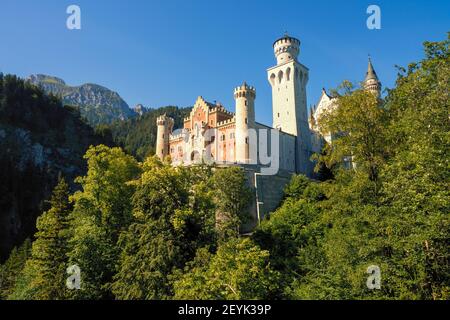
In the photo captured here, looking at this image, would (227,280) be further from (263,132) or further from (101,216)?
(263,132)

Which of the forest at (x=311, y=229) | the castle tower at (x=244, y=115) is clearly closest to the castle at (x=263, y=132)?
the castle tower at (x=244, y=115)

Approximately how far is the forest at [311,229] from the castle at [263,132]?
15835 mm

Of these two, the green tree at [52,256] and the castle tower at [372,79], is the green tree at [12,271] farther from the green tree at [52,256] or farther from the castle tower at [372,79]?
the castle tower at [372,79]

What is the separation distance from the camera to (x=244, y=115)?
167ft

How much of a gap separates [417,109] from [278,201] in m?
26.7

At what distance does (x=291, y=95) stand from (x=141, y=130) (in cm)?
10530

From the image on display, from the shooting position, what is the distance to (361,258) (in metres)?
21.5

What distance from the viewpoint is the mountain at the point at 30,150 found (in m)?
76.4

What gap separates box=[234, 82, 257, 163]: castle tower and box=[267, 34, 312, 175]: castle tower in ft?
35.0

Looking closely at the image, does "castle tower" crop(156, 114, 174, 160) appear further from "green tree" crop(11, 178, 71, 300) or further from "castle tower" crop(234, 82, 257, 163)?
"green tree" crop(11, 178, 71, 300)

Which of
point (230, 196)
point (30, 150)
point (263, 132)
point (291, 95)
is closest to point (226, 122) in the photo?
point (263, 132)

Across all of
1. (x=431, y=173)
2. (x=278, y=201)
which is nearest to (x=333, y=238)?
(x=431, y=173)

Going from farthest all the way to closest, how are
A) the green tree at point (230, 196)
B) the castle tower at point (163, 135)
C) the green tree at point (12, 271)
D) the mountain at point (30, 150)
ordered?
→ the mountain at point (30, 150), the castle tower at point (163, 135), the green tree at point (12, 271), the green tree at point (230, 196)
